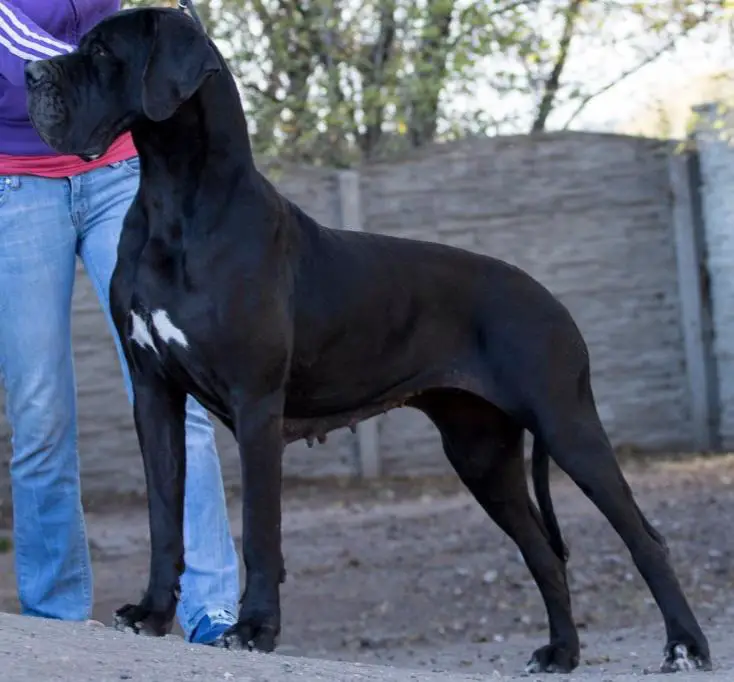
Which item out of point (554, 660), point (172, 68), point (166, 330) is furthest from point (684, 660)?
point (172, 68)

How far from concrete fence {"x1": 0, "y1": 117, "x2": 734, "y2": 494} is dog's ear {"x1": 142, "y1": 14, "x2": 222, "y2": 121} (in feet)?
19.8

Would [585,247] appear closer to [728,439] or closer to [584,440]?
[728,439]

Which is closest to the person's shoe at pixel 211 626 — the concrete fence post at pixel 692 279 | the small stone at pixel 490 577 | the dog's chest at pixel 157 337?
the dog's chest at pixel 157 337

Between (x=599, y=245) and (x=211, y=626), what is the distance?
638 centimetres

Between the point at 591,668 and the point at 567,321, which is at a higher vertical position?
the point at 567,321

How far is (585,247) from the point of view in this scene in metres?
10.3

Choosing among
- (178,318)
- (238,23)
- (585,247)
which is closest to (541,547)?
(178,318)

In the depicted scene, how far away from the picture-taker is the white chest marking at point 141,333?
4027mm

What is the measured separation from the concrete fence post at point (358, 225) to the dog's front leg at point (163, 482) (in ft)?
18.5

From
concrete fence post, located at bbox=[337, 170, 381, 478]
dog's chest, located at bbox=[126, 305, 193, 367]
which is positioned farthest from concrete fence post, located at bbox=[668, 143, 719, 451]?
dog's chest, located at bbox=[126, 305, 193, 367]

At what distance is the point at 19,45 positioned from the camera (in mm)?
4348

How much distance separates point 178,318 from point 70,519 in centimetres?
114

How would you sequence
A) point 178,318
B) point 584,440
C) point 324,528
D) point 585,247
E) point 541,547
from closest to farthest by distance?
1. point 178,318
2. point 584,440
3. point 541,547
4. point 324,528
5. point 585,247

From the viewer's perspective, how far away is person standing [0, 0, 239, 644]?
458 cm
